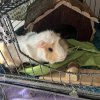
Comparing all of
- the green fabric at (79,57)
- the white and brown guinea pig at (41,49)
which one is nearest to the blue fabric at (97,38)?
the green fabric at (79,57)

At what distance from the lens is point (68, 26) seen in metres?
1.03

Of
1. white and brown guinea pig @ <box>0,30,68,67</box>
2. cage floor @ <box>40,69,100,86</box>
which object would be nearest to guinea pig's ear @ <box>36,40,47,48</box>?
white and brown guinea pig @ <box>0,30,68,67</box>

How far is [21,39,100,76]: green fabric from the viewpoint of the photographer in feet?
2.70

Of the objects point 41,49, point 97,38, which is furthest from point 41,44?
point 97,38

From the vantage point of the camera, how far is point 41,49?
801 mm

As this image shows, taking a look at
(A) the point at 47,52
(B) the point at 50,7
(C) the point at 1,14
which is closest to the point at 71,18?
(B) the point at 50,7

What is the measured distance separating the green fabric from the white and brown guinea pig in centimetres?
3

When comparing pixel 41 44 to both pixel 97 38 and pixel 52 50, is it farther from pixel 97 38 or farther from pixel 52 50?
pixel 97 38

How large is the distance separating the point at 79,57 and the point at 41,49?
16cm

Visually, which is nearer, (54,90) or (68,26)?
(54,90)

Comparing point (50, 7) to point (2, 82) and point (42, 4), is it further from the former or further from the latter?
point (2, 82)

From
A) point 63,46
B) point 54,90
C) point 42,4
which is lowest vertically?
point 54,90

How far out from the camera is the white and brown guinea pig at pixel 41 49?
2.60 ft

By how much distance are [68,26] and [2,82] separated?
0.37 meters
